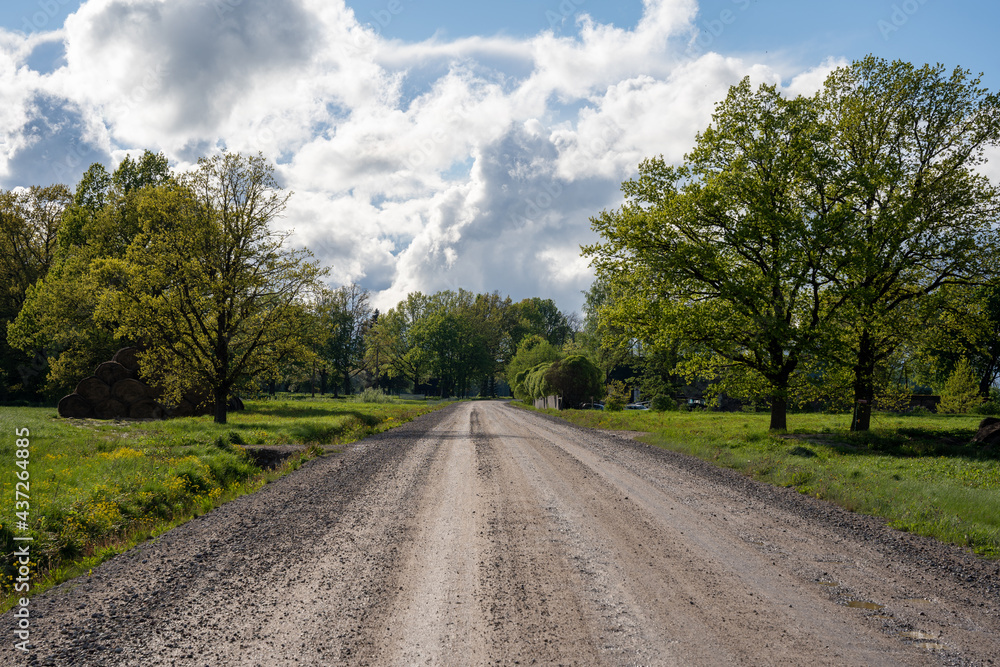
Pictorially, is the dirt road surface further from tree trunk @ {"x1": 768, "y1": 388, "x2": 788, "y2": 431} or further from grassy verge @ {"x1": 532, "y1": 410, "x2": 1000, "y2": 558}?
tree trunk @ {"x1": 768, "y1": 388, "x2": 788, "y2": 431}

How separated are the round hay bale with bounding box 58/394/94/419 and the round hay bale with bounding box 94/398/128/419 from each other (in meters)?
0.33

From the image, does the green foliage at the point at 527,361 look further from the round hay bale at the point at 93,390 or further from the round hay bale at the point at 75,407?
the round hay bale at the point at 75,407

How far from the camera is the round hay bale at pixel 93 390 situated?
1001 inches

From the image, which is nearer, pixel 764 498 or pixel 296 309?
pixel 764 498

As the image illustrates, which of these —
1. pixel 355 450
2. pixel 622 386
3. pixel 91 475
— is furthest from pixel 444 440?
pixel 622 386

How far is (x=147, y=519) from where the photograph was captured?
8484 mm

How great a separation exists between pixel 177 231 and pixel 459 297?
8356 cm

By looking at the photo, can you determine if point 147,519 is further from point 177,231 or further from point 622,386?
point 622,386

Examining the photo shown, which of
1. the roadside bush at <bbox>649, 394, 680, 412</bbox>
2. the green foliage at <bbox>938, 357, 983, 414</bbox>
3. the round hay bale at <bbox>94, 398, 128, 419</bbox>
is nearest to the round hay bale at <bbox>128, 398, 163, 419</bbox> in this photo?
the round hay bale at <bbox>94, 398, 128, 419</bbox>

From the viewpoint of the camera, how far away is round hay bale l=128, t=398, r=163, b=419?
2631cm

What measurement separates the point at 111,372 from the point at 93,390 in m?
1.29

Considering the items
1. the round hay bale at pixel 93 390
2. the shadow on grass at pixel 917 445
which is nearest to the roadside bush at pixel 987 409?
the shadow on grass at pixel 917 445

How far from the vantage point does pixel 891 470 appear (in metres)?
11.6

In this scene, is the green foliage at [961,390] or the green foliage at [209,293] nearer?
the green foliage at [209,293]
